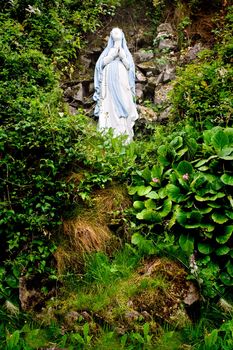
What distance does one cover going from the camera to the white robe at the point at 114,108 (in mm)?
6578

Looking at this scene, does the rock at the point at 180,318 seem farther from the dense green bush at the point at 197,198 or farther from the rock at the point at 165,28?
the rock at the point at 165,28

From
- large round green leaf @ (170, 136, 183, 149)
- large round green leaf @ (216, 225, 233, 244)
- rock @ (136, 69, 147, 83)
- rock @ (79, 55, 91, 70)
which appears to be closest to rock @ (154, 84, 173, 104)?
rock @ (136, 69, 147, 83)

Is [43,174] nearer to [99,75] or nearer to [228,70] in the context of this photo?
[228,70]

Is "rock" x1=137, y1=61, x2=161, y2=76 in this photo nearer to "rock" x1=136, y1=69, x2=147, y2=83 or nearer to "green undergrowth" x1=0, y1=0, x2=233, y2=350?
"rock" x1=136, y1=69, x2=147, y2=83

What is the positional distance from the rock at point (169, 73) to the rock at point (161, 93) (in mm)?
115

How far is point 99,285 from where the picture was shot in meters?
3.81

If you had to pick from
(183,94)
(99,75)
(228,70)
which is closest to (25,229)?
(183,94)

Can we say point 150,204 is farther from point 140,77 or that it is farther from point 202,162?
point 140,77

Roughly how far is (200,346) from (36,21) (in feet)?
19.5

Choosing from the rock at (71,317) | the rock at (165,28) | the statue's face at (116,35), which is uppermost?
the rock at (165,28)

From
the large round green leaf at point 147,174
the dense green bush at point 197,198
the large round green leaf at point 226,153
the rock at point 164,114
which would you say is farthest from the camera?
the rock at point 164,114

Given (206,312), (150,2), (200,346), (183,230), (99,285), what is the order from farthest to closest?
(150,2) < (183,230) < (99,285) < (206,312) < (200,346)

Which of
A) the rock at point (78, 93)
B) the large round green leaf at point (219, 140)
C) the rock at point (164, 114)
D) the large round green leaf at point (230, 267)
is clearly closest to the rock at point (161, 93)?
the rock at point (164, 114)

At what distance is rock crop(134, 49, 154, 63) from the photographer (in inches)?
328
